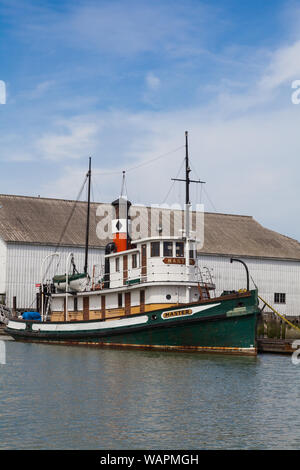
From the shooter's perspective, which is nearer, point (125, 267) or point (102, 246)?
point (125, 267)

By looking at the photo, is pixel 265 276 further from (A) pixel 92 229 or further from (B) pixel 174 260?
(B) pixel 174 260

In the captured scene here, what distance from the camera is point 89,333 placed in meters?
34.5

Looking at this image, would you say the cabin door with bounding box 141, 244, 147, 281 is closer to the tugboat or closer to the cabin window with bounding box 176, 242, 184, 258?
the tugboat

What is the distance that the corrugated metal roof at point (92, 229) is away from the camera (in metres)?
54.9

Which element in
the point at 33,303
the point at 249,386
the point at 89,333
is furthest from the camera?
the point at 33,303

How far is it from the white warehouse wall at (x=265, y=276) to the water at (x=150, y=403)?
101 ft

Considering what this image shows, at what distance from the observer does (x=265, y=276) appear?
200 feet

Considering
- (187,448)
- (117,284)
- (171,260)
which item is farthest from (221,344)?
(187,448)

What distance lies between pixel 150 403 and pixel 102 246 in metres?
39.1

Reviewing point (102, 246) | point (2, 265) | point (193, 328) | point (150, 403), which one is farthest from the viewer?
point (102, 246)

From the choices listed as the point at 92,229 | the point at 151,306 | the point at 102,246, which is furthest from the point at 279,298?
the point at 151,306

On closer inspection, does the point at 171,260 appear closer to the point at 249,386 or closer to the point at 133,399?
the point at 249,386

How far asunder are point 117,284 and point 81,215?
87.1ft

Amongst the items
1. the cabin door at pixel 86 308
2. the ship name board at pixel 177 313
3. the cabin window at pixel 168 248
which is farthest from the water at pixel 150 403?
the cabin door at pixel 86 308
